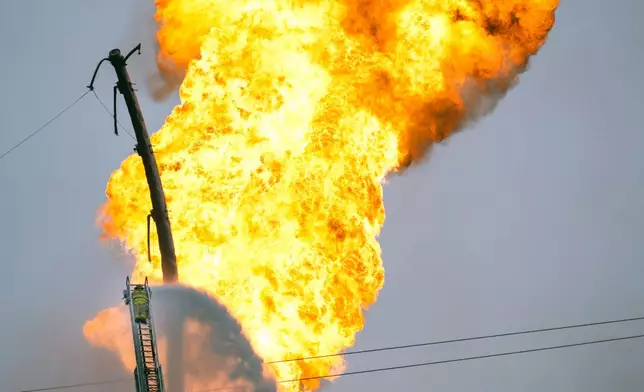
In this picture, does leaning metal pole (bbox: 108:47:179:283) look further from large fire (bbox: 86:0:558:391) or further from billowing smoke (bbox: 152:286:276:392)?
large fire (bbox: 86:0:558:391)

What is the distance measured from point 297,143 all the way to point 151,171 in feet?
15.9

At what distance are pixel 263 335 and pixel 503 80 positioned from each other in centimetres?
1180

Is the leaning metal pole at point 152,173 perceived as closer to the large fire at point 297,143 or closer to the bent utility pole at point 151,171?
the bent utility pole at point 151,171

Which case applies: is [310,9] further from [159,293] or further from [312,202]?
[159,293]

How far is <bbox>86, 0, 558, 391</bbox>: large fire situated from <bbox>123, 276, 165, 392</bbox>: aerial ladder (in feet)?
14.1

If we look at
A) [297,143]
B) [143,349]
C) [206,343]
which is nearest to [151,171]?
[297,143]

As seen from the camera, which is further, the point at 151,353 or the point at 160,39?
the point at 160,39

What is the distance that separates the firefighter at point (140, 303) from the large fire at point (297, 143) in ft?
14.1

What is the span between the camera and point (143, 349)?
3409 cm

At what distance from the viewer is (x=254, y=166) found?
39.5 metres

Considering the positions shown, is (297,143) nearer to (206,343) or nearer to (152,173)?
(152,173)

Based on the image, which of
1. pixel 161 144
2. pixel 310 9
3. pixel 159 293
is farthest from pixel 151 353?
pixel 310 9

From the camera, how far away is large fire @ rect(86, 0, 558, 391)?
3912 centimetres

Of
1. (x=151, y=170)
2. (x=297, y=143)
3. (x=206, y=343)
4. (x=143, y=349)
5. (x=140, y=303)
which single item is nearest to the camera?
(x=143, y=349)
